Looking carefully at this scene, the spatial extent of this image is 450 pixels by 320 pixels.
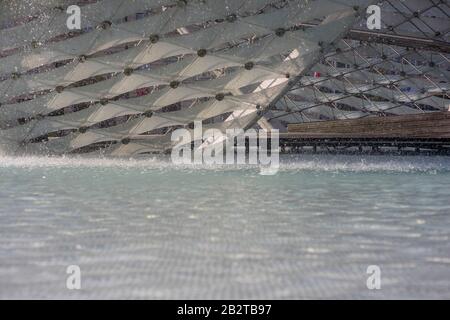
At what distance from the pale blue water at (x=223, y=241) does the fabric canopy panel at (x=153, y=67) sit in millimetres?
11854

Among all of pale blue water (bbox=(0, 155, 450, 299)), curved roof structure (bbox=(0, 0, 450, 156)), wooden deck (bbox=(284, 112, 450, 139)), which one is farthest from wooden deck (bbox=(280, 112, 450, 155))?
pale blue water (bbox=(0, 155, 450, 299))

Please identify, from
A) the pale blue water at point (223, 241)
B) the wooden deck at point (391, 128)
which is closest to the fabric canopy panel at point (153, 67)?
the wooden deck at point (391, 128)

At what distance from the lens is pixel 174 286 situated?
5.48 metres

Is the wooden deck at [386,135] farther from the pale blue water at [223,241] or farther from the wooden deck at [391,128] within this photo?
the pale blue water at [223,241]

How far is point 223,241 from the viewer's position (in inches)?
288

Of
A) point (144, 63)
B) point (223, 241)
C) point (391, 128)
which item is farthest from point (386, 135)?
point (223, 241)

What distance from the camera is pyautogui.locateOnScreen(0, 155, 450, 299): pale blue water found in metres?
5.51

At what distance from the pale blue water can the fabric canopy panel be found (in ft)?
38.9

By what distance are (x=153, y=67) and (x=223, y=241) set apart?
19.0 meters

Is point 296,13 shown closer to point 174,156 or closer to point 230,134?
point 230,134

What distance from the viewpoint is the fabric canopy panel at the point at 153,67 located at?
79.0ft

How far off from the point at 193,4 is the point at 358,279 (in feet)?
64.3

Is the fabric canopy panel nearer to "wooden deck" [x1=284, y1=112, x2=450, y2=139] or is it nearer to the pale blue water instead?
"wooden deck" [x1=284, y1=112, x2=450, y2=139]

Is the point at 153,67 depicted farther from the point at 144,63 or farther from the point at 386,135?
the point at 386,135
